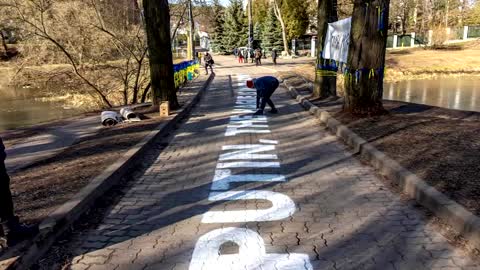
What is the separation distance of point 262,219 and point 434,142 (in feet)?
13.0

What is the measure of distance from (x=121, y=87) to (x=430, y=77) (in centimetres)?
2667

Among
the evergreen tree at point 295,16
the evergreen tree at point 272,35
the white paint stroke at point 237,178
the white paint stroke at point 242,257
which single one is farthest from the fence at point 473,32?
the white paint stroke at point 242,257

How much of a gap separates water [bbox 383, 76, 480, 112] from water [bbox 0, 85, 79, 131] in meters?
19.4

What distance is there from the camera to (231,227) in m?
4.73

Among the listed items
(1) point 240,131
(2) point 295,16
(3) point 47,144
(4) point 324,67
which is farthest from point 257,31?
(3) point 47,144

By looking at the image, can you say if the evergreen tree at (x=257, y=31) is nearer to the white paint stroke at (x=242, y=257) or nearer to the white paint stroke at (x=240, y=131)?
the white paint stroke at (x=240, y=131)

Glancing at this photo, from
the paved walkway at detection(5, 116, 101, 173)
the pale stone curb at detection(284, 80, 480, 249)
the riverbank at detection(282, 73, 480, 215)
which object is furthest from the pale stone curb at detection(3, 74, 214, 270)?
the riverbank at detection(282, 73, 480, 215)

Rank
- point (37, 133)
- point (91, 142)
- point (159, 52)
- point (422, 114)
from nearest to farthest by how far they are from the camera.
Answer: point (91, 142), point (422, 114), point (37, 133), point (159, 52)

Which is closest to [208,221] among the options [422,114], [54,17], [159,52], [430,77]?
[422,114]

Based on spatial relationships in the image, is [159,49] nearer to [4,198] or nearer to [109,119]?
[109,119]

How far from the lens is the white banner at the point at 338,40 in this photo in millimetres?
12828

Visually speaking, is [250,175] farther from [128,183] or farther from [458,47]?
[458,47]

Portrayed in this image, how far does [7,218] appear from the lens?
396 cm

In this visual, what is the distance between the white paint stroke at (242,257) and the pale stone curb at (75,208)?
4.58 ft
